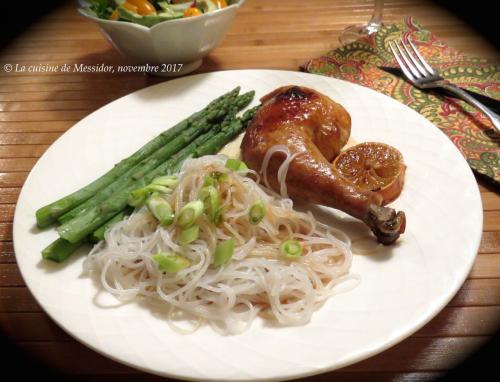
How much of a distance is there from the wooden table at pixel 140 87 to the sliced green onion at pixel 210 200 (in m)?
0.96

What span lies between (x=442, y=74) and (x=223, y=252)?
10.6 ft

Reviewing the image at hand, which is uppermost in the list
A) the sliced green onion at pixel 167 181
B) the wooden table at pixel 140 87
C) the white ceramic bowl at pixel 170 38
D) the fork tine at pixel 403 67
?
the white ceramic bowl at pixel 170 38

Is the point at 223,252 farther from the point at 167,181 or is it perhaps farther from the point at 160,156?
the point at 160,156

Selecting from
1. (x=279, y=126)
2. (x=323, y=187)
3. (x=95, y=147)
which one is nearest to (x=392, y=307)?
(x=323, y=187)

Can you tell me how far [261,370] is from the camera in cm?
209

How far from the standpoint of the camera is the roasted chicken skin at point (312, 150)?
A: 9.12 ft

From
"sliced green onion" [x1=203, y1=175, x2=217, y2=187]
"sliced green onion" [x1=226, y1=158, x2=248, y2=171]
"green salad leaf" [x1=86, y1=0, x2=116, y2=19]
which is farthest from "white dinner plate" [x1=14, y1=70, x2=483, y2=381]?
"green salad leaf" [x1=86, y1=0, x2=116, y2=19]

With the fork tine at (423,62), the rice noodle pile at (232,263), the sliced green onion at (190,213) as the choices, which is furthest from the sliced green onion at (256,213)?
the fork tine at (423,62)

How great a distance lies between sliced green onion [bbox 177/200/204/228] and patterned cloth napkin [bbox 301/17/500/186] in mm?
2184

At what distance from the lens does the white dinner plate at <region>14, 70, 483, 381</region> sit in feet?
7.09

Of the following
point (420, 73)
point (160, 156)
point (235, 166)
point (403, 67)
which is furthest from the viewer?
point (403, 67)

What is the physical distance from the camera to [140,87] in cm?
486

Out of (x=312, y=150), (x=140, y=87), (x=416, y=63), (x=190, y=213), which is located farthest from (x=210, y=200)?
(x=416, y=63)

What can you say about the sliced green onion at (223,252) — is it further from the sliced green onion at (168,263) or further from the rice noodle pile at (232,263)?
the sliced green onion at (168,263)
